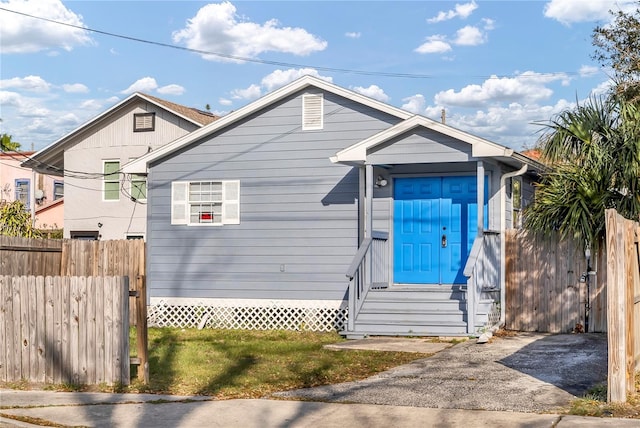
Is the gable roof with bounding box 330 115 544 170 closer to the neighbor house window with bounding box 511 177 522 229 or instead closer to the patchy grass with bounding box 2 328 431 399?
the neighbor house window with bounding box 511 177 522 229

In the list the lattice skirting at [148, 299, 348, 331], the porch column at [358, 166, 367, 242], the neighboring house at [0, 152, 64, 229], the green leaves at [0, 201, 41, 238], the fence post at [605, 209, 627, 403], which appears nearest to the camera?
the fence post at [605, 209, 627, 403]

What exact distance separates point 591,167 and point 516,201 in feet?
12.8

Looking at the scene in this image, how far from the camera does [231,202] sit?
18672 mm

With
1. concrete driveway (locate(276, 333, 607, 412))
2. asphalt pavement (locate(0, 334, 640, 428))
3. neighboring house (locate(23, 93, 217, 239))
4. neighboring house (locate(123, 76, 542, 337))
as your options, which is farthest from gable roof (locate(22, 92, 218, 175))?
asphalt pavement (locate(0, 334, 640, 428))

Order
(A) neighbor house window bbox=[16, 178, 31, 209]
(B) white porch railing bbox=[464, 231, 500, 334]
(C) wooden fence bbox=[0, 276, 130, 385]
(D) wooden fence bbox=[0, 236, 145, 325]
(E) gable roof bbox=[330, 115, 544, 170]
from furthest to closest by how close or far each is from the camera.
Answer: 1. (A) neighbor house window bbox=[16, 178, 31, 209]
2. (E) gable roof bbox=[330, 115, 544, 170]
3. (B) white porch railing bbox=[464, 231, 500, 334]
4. (D) wooden fence bbox=[0, 236, 145, 325]
5. (C) wooden fence bbox=[0, 276, 130, 385]

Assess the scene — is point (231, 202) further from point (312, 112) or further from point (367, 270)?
point (367, 270)

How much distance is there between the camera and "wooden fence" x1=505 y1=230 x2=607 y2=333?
1556 cm

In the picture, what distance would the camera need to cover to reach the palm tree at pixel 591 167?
1366cm

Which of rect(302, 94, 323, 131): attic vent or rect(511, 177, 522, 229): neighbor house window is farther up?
rect(302, 94, 323, 131): attic vent

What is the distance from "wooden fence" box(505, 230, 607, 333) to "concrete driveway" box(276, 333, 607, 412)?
2.12 metres

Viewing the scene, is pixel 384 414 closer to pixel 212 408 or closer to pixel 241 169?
pixel 212 408

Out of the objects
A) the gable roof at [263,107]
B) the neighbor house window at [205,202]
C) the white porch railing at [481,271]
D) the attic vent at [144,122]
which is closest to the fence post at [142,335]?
the white porch railing at [481,271]

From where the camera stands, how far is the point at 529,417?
8172mm

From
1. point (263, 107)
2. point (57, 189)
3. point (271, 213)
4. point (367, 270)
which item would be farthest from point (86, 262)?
point (57, 189)
